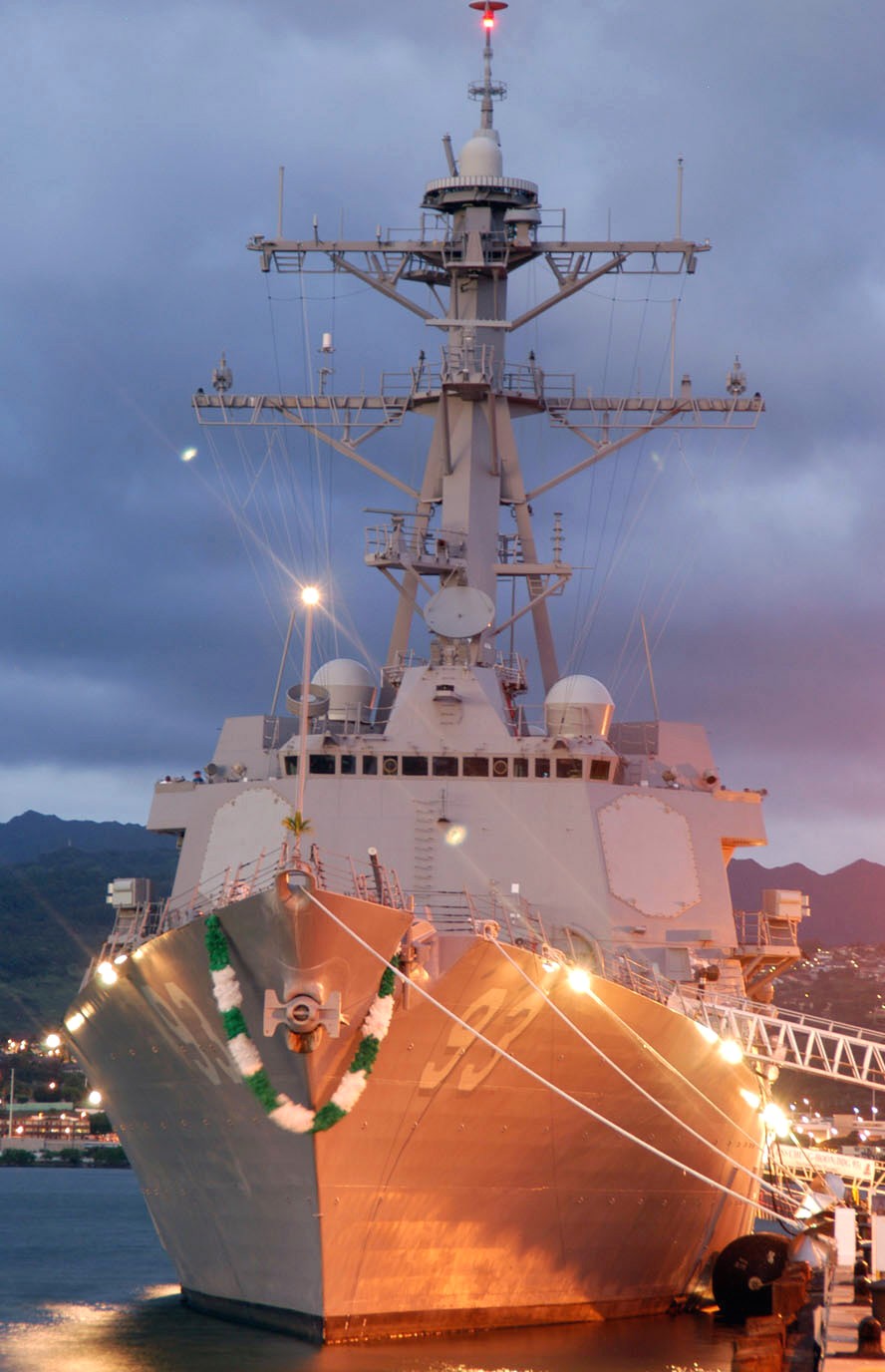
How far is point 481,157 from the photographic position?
2498 cm

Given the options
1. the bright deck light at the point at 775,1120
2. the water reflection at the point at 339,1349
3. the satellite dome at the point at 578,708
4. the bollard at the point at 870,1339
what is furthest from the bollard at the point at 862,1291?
the satellite dome at the point at 578,708

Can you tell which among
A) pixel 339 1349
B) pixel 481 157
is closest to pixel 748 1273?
pixel 339 1349

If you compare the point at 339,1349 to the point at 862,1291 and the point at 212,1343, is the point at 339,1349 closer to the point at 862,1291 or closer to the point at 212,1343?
the point at 212,1343

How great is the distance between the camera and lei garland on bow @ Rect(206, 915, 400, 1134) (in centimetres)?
1556

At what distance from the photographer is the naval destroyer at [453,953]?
1584cm

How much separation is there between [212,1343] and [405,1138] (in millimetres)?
3161

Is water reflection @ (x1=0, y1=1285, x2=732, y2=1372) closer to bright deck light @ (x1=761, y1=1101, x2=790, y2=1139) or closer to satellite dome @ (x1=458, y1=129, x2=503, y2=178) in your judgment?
bright deck light @ (x1=761, y1=1101, x2=790, y2=1139)

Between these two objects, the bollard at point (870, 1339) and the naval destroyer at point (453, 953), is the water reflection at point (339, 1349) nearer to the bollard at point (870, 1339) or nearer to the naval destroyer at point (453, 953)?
the naval destroyer at point (453, 953)

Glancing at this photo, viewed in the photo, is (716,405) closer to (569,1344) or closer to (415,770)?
(415,770)

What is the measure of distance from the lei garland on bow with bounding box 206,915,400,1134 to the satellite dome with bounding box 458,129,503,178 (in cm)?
1269

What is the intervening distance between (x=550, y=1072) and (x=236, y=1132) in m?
2.72

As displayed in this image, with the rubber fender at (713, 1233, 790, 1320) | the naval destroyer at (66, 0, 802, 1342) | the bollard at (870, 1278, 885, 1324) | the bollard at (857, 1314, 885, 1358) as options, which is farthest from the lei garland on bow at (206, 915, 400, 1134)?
the rubber fender at (713, 1233, 790, 1320)

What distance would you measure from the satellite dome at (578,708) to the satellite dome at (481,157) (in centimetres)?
690

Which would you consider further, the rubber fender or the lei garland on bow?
the rubber fender
